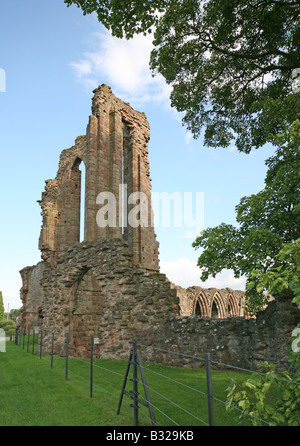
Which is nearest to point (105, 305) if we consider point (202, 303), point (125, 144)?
point (125, 144)

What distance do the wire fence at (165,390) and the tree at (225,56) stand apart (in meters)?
6.80

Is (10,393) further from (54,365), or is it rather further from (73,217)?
(73,217)

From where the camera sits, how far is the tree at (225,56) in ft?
34.1

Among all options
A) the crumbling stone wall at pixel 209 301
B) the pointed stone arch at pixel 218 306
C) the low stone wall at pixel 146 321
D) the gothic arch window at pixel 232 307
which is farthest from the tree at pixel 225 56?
the gothic arch window at pixel 232 307

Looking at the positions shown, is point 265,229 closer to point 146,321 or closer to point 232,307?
point 146,321

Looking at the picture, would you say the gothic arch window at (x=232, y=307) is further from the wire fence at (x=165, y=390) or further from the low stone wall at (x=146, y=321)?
the wire fence at (x=165, y=390)

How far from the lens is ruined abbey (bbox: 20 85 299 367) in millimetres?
10922

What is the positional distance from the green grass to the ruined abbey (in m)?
1.40

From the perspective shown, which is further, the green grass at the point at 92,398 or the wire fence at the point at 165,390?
the green grass at the point at 92,398

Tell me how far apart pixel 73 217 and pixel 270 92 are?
19.0 metres

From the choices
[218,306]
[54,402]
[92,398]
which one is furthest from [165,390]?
[218,306]

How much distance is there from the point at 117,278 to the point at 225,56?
10.1m

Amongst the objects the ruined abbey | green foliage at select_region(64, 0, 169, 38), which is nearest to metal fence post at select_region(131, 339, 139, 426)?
the ruined abbey

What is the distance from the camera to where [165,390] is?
25.8ft
